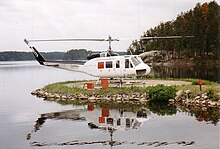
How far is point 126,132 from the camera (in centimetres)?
1420

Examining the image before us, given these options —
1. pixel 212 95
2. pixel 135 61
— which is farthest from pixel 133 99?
pixel 212 95

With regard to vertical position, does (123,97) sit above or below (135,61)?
below

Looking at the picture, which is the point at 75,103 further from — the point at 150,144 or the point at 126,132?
the point at 150,144

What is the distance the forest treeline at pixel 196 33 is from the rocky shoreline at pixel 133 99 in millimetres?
38338

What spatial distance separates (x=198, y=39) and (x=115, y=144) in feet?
188

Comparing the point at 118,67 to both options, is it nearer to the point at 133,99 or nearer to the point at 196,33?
the point at 133,99

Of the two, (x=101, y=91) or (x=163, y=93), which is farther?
(x=101, y=91)

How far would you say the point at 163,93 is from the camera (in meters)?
20.8

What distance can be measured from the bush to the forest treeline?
129ft

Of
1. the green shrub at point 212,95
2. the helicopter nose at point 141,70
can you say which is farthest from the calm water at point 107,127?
the helicopter nose at point 141,70

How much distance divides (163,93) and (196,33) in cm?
4910

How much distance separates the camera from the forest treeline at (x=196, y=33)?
215 feet

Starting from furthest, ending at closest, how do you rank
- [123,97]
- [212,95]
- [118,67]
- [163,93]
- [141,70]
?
[118,67], [141,70], [123,97], [163,93], [212,95]

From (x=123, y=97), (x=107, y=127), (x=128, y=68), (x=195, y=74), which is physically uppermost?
(x=128, y=68)
